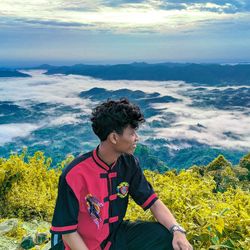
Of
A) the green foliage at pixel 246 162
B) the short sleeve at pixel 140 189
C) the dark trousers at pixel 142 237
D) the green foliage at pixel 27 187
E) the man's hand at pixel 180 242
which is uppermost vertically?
the short sleeve at pixel 140 189

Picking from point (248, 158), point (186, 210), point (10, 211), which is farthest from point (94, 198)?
point (248, 158)

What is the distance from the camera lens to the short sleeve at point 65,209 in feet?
9.98

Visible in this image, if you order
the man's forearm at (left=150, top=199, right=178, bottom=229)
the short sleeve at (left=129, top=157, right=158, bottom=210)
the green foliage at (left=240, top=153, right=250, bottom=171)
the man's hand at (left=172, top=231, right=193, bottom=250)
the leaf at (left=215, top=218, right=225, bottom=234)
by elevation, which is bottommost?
the green foliage at (left=240, top=153, right=250, bottom=171)

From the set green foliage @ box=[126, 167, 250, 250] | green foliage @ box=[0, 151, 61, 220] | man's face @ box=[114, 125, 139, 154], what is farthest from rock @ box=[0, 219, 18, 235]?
man's face @ box=[114, 125, 139, 154]

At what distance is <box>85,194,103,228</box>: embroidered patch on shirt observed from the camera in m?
3.13

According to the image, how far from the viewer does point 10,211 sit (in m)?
7.96

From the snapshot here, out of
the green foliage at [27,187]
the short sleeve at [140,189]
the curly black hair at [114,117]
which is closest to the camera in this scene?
the curly black hair at [114,117]

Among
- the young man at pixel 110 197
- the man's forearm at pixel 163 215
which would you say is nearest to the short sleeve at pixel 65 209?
the young man at pixel 110 197

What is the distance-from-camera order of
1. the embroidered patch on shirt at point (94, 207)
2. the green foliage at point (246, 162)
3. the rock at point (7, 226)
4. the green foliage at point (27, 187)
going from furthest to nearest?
the green foliage at point (246, 162)
the green foliage at point (27, 187)
the rock at point (7, 226)
the embroidered patch on shirt at point (94, 207)

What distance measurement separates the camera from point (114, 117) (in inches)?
118

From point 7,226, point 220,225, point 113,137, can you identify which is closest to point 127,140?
point 113,137

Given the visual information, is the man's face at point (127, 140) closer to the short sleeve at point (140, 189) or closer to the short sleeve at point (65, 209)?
the short sleeve at point (140, 189)

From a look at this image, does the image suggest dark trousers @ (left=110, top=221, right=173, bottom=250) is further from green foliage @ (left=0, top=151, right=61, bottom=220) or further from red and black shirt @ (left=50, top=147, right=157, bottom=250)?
green foliage @ (left=0, top=151, right=61, bottom=220)

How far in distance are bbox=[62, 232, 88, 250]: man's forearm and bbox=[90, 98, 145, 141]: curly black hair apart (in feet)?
2.37
